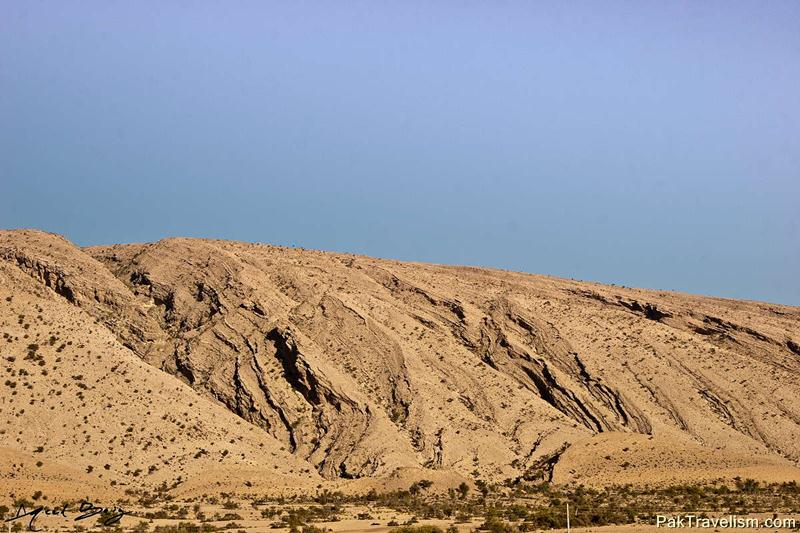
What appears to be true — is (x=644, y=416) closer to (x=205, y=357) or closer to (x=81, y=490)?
(x=205, y=357)

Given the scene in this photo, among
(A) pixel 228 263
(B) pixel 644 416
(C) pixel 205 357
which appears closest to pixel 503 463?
→ (B) pixel 644 416

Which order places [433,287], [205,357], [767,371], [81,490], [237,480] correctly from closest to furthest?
1. [81,490]
2. [237,480]
3. [205,357]
4. [767,371]
5. [433,287]

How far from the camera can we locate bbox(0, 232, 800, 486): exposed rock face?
63938mm

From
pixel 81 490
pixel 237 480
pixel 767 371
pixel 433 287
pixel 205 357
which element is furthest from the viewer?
pixel 433 287

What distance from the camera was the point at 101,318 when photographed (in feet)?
229

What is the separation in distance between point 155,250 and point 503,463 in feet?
96.2

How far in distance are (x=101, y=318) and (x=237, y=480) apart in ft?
56.9

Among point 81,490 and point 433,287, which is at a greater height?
point 433,287

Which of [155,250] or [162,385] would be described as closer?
[162,385]

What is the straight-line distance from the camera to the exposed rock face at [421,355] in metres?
63.9

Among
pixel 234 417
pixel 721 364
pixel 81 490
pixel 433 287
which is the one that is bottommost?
pixel 81 490

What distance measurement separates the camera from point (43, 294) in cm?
6900

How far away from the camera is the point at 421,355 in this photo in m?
70.7

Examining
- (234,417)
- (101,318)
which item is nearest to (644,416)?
(234,417)
